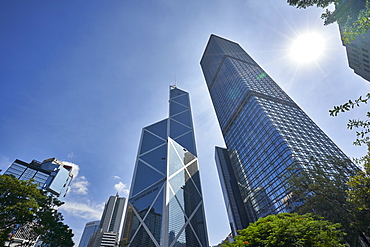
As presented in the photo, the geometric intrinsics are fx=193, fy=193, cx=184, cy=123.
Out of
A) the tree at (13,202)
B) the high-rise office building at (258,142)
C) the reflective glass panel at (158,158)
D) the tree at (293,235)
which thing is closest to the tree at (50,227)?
the tree at (13,202)

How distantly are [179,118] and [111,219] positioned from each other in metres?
Answer: 116

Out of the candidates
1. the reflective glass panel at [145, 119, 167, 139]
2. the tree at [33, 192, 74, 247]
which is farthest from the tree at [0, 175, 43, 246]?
the reflective glass panel at [145, 119, 167, 139]

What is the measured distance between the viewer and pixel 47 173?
369ft

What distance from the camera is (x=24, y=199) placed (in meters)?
15.1

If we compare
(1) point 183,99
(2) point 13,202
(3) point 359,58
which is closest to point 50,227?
(2) point 13,202

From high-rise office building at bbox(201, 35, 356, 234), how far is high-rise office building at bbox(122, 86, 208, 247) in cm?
1171

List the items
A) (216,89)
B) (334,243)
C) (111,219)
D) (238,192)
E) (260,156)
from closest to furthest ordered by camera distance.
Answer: (334,243) → (260,156) → (238,192) → (216,89) → (111,219)

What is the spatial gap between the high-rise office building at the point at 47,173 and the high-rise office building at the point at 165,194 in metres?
70.9

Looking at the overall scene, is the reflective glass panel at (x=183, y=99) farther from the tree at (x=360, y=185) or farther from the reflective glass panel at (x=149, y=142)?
the tree at (x=360, y=185)

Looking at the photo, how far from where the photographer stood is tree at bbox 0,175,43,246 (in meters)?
13.8

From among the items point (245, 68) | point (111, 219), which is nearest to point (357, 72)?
point (245, 68)

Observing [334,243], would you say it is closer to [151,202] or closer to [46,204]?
[46,204]

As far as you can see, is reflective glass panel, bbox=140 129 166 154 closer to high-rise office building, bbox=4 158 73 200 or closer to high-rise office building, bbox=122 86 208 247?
high-rise office building, bbox=122 86 208 247

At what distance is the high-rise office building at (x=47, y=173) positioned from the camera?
103m
